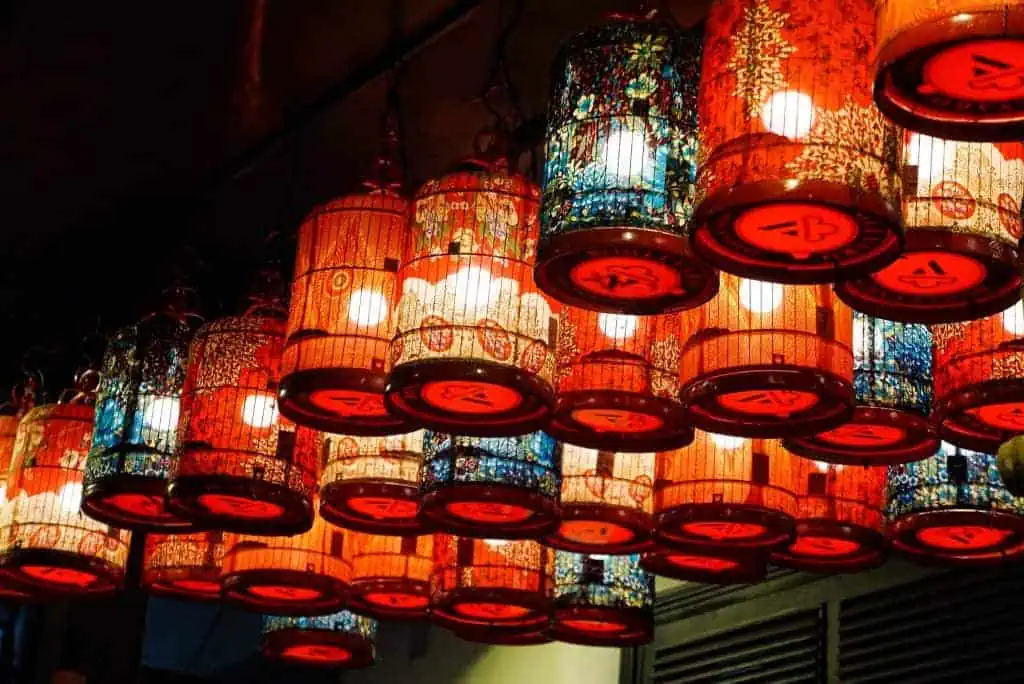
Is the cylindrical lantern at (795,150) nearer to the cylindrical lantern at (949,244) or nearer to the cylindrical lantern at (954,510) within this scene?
the cylindrical lantern at (949,244)

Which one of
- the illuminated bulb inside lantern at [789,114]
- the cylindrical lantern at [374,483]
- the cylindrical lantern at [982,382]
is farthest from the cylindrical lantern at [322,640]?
the illuminated bulb inside lantern at [789,114]

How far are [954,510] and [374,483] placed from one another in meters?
1.15

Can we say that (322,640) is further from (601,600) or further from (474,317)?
(474,317)

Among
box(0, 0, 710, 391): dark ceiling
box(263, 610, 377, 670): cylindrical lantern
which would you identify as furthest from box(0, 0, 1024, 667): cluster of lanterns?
box(0, 0, 710, 391): dark ceiling

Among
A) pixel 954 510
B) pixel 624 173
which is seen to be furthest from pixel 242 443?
pixel 954 510

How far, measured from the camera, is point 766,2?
2586 millimetres

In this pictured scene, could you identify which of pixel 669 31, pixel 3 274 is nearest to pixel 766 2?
pixel 669 31

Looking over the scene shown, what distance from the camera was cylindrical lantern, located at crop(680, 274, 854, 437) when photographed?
2889 mm

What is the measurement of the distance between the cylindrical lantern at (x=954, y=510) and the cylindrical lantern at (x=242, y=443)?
1.20 metres

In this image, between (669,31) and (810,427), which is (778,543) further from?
(669,31)

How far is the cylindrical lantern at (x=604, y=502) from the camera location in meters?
3.55

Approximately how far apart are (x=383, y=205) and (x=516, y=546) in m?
0.94

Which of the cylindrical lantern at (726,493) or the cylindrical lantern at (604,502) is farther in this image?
the cylindrical lantern at (604,502)

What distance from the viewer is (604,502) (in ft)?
11.7
